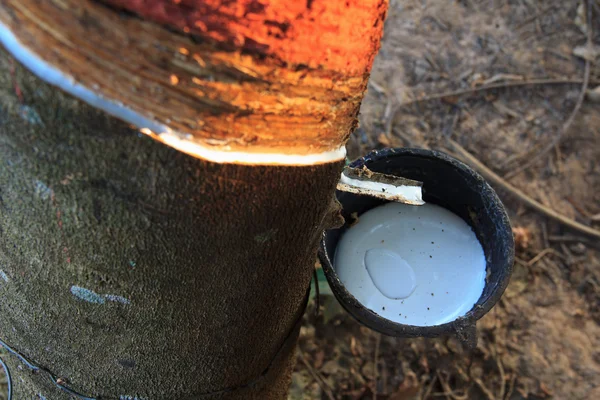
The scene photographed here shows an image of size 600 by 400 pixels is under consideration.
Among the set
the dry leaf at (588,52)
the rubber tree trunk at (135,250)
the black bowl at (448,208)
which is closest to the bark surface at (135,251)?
the rubber tree trunk at (135,250)

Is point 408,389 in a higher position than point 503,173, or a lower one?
lower

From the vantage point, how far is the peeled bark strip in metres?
0.41

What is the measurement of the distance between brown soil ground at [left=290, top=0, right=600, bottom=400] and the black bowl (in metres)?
0.53

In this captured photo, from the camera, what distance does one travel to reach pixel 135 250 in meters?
0.58

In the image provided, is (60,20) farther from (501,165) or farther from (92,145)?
(501,165)

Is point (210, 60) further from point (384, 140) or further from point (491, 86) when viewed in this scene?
point (491, 86)

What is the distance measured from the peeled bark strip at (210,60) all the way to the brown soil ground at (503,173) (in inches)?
60.3

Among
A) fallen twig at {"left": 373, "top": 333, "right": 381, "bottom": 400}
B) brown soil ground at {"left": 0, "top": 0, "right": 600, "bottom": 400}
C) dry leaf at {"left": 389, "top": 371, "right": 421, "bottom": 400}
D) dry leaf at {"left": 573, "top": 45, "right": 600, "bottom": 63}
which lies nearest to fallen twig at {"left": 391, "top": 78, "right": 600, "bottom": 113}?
brown soil ground at {"left": 0, "top": 0, "right": 600, "bottom": 400}

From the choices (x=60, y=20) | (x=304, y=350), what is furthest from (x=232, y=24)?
(x=304, y=350)

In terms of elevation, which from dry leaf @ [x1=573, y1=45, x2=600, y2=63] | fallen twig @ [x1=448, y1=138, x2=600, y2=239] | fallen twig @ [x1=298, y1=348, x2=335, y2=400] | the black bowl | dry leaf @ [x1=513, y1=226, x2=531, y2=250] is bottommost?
fallen twig @ [x1=298, y1=348, x2=335, y2=400]

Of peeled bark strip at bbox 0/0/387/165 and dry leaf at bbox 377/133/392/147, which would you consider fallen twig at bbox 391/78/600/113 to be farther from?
peeled bark strip at bbox 0/0/387/165

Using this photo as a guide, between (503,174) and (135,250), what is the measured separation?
2083 millimetres

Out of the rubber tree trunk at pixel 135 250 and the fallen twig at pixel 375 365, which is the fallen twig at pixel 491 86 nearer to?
the fallen twig at pixel 375 365

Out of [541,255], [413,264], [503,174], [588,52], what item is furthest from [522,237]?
[588,52]
